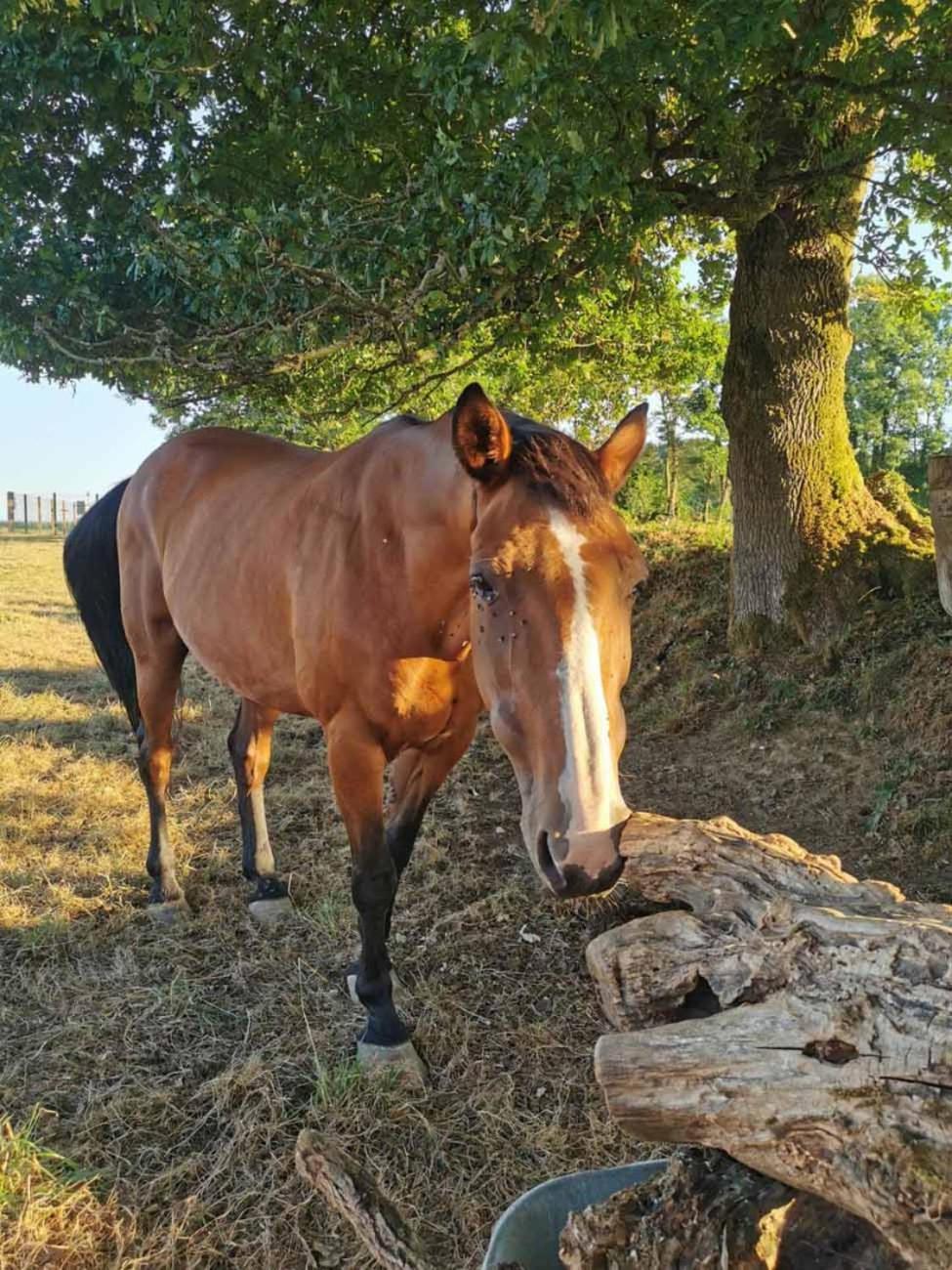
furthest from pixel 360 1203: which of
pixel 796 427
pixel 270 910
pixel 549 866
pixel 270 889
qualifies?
pixel 796 427

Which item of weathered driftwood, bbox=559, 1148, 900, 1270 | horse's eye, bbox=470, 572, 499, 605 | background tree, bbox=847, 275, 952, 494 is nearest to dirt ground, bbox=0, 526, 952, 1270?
weathered driftwood, bbox=559, 1148, 900, 1270

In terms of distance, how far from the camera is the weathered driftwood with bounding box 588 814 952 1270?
1275mm

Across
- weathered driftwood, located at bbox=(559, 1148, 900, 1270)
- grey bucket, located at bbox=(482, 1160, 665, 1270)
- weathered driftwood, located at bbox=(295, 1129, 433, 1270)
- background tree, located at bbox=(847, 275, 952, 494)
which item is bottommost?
weathered driftwood, located at bbox=(295, 1129, 433, 1270)

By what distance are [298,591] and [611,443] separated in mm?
1316

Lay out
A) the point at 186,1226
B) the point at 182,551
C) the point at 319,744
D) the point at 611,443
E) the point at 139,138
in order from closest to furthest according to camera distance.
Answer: the point at 186,1226, the point at 611,443, the point at 182,551, the point at 139,138, the point at 319,744

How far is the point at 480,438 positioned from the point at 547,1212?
171 centimetres

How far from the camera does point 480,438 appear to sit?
1.96 meters

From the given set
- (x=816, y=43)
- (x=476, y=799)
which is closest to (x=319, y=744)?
(x=476, y=799)

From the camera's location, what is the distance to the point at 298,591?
2914mm

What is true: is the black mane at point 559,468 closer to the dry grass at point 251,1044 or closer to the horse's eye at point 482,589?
the horse's eye at point 482,589

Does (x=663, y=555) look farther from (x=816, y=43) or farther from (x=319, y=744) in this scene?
(x=816, y=43)

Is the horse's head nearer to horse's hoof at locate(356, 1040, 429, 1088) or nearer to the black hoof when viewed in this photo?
horse's hoof at locate(356, 1040, 429, 1088)

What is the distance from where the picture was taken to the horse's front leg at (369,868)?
267 centimetres

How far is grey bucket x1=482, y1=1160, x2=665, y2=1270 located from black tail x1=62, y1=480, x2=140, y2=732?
3.73m
